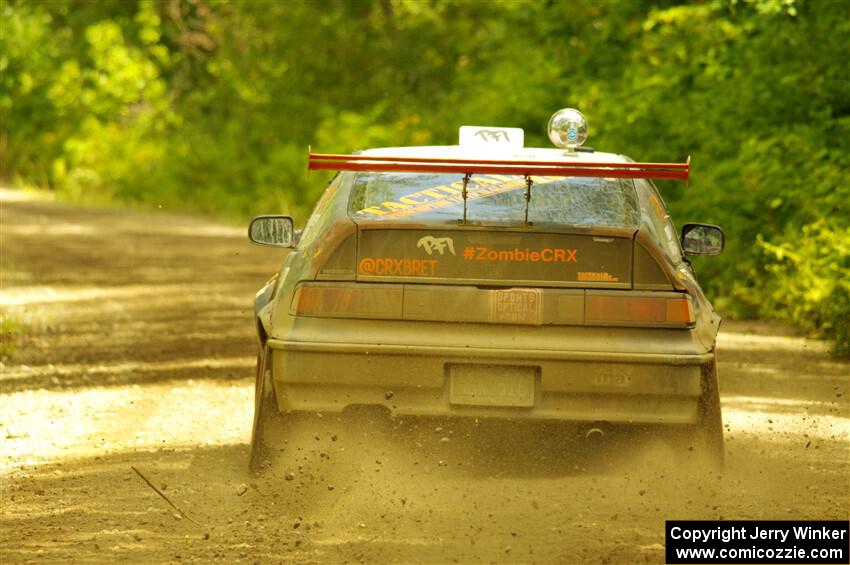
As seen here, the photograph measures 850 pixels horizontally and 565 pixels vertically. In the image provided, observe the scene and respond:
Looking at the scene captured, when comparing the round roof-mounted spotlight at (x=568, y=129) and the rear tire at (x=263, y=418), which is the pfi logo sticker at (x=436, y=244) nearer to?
the rear tire at (x=263, y=418)

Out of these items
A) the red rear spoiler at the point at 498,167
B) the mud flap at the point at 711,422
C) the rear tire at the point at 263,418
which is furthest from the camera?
the rear tire at the point at 263,418

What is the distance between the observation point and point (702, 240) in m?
8.53

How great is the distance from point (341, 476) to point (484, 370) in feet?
2.82

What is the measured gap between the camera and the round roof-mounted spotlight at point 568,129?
827 cm

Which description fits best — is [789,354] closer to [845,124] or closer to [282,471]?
[845,124]

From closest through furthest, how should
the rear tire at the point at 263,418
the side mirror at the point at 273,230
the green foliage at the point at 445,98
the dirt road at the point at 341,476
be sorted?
the dirt road at the point at 341,476
the rear tire at the point at 263,418
the side mirror at the point at 273,230
the green foliage at the point at 445,98

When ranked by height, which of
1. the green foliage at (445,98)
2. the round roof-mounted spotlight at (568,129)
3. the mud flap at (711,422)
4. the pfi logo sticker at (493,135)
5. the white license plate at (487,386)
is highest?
the round roof-mounted spotlight at (568,129)

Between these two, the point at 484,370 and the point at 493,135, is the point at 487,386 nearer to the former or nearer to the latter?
the point at 484,370

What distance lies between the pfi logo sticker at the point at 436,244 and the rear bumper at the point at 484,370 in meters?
0.42

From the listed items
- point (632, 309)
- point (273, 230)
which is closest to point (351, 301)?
point (273, 230)

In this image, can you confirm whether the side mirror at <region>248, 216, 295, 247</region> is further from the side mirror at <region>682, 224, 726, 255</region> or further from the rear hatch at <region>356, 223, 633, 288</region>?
the side mirror at <region>682, 224, 726, 255</region>

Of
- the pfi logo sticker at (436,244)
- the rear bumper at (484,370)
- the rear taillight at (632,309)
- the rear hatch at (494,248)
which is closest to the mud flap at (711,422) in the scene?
the rear bumper at (484,370)

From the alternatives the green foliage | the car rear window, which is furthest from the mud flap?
the green foliage

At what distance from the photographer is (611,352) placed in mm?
7281
